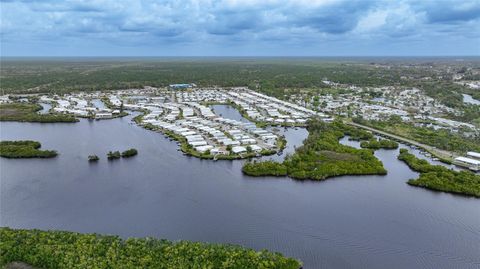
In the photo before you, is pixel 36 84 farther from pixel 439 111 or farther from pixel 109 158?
pixel 439 111

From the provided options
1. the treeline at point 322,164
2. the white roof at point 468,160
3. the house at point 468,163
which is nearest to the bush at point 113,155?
the treeline at point 322,164

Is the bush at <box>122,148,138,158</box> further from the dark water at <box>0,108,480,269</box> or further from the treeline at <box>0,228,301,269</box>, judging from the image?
the treeline at <box>0,228,301,269</box>

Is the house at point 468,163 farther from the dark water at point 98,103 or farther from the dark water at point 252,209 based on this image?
the dark water at point 98,103

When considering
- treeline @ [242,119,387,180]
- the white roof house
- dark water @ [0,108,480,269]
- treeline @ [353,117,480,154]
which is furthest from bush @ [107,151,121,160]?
treeline @ [353,117,480,154]

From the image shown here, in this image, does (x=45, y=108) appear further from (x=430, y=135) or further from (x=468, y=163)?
(x=468, y=163)

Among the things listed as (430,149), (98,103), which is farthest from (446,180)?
(98,103)

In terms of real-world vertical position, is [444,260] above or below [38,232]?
below

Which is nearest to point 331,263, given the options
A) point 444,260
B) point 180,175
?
point 444,260
